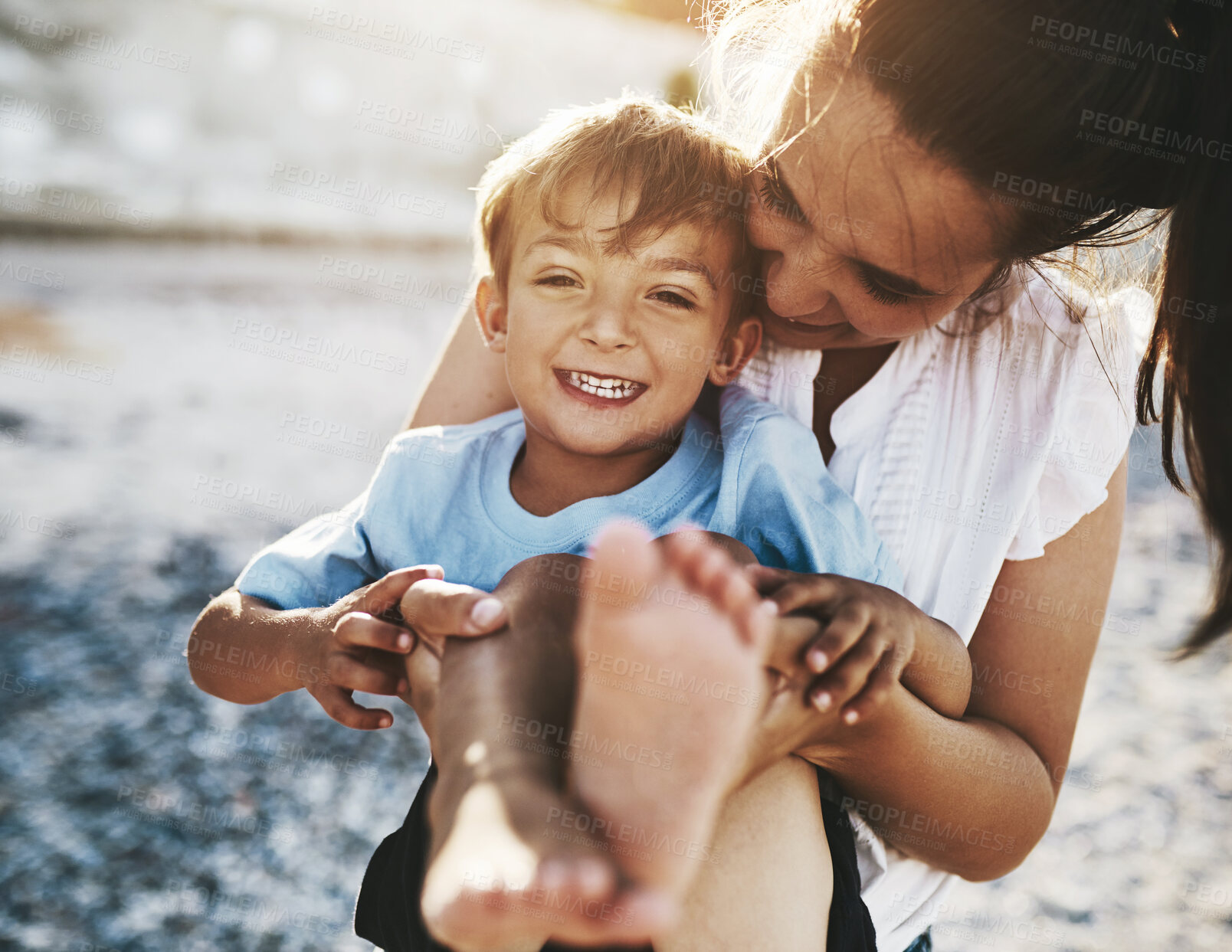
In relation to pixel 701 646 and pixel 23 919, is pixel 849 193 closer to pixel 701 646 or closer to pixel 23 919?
pixel 701 646

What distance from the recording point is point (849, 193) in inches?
49.1

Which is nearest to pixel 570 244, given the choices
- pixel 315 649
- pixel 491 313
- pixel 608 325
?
pixel 608 325

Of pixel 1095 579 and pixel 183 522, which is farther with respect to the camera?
pixel 183 522

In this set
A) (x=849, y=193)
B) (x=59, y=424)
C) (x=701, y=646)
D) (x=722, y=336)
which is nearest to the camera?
(x=701, y=646)

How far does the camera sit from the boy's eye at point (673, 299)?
4.91 ft

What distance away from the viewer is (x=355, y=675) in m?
1.24

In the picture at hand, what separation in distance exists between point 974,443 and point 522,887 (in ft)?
3.40

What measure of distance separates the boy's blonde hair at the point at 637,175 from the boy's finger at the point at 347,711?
0.72 m

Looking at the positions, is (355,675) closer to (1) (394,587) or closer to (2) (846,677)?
(1) (394,587)

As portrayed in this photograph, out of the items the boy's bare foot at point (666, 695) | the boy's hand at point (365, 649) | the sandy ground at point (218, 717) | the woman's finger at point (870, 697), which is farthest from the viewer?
the sandy ground at point (218, 717)

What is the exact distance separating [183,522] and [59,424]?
2.87ft

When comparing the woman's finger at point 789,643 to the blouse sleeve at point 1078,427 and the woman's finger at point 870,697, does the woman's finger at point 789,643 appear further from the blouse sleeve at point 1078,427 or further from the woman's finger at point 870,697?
the blouse sleeve at point 1078,427

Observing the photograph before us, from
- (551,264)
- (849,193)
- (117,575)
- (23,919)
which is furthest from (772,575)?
(117,575)

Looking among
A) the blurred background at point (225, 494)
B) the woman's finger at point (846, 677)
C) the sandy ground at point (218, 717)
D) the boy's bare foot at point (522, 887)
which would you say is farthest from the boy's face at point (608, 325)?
the sandy ground at point (218, 717)
